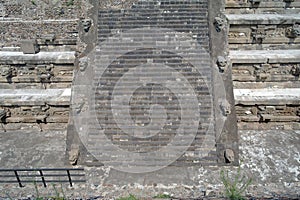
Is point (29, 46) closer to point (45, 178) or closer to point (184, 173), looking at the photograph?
point (45, 178)

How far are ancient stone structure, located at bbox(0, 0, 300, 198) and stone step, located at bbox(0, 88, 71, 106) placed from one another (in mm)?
37

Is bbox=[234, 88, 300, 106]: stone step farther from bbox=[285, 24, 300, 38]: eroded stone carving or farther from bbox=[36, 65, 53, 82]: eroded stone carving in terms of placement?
bbox=[36, 65, 53, 82]: eroded stone carving

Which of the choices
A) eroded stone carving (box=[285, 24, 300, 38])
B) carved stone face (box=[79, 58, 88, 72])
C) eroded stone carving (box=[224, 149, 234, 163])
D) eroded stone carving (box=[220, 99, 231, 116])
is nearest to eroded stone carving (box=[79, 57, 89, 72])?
carved stone face (box=[79, 58, 88, 72])

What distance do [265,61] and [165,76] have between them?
369 centimetres

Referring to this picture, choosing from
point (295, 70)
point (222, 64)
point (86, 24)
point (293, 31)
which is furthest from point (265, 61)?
point (86, 24)

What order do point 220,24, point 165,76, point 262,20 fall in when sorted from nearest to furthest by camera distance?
point 165,76
point 220,24
point 262,20

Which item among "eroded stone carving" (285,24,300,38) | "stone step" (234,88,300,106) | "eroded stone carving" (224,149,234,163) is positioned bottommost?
"eroded stone carving" (224,149,234,163)

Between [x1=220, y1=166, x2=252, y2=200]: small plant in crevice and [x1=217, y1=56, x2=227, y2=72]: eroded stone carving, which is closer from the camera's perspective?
[x1=220, y1=166, x2=252, y2=200]: small plant in crevice

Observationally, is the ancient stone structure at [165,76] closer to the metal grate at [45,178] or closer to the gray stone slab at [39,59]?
the gray stone slab at [39,59]

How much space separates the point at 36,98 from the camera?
965 cm

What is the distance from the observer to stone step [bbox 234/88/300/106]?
30.2ft

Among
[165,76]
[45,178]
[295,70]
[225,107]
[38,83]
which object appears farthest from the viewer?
[38,83]

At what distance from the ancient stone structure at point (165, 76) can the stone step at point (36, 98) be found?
37 mm

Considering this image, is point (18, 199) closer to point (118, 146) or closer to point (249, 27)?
point (118, 146)
